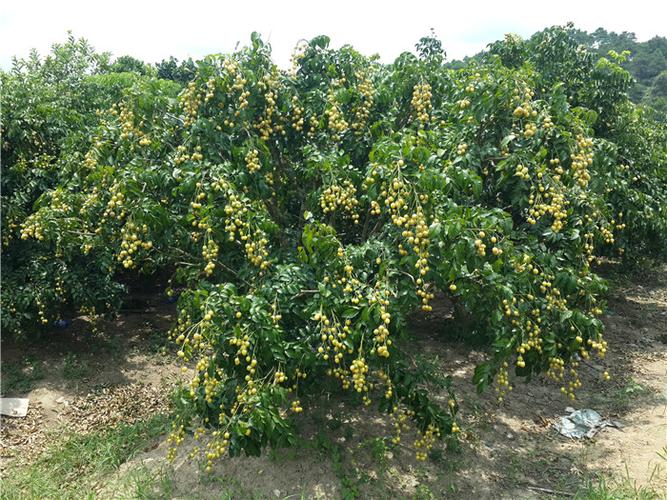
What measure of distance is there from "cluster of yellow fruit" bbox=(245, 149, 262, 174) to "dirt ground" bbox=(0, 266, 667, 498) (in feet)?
7.07

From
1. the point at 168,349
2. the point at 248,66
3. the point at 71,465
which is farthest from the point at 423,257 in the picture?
the point at 168,349

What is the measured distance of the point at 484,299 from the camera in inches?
139

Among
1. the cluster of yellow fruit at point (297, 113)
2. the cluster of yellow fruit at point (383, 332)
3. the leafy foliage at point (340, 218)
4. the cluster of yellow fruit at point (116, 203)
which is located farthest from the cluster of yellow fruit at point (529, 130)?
the cluster of yellow fruit at point (116, 203)

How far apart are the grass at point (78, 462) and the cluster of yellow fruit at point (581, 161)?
150 inches

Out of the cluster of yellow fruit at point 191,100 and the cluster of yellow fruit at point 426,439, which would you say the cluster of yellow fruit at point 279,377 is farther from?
the cluster of yellow fruit at point 191,100

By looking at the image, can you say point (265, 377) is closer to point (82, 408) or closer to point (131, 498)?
point (131, 498)

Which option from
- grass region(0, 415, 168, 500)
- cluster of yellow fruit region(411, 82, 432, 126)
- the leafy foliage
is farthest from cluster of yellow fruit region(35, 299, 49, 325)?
cluster of yellow fruit region(411, 82, 432, 126)

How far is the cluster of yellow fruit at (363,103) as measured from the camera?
452 centimetres

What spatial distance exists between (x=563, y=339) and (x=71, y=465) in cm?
396

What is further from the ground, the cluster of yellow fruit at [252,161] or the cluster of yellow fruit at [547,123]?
the cluster of yellow fruit at [547,123]

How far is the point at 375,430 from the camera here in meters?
4.71

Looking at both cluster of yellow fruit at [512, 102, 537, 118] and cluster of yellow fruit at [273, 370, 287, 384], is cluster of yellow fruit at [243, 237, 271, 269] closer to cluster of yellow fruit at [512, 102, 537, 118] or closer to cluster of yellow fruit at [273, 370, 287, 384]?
cluster of yellow fruit at [273, 370, 287, 384]

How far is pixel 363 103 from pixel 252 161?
1.30m

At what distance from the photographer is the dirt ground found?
4.09 m
